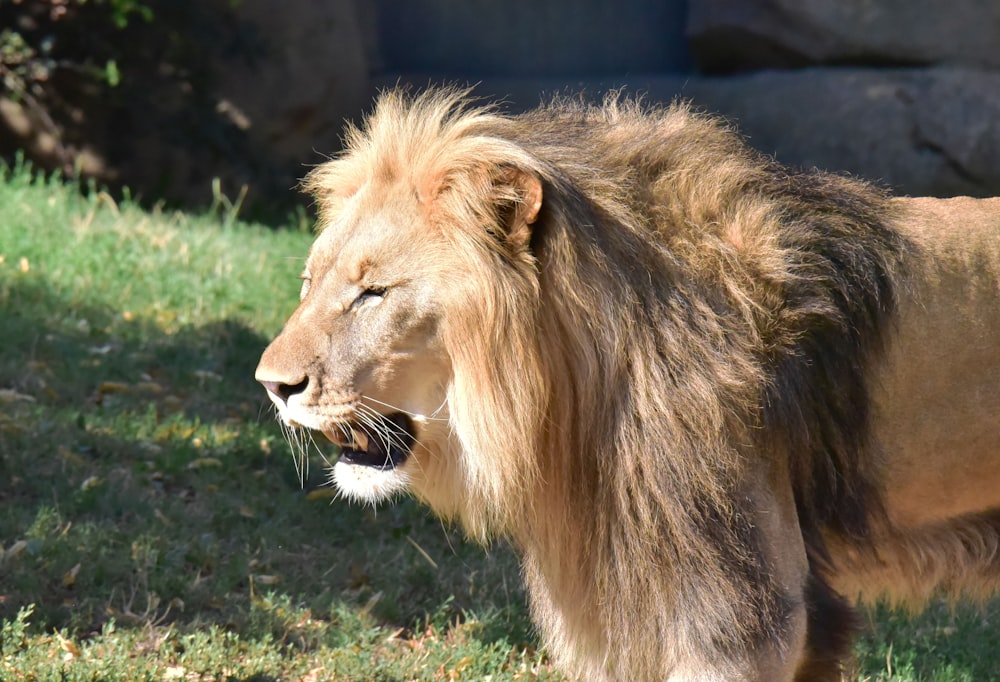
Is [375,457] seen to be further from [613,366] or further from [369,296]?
[613,366]

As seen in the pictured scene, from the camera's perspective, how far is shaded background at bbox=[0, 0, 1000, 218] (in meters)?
8.13

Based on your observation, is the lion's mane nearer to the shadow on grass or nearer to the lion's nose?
the lion's nose

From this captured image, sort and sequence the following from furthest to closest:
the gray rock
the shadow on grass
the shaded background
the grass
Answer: the gray rock < the shaded background < the shadow on grass < the grass

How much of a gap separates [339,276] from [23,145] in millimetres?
6161

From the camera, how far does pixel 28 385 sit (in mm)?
5219

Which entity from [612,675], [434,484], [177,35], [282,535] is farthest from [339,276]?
[177,35]

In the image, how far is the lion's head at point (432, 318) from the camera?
260 cm

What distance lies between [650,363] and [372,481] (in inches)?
26.1

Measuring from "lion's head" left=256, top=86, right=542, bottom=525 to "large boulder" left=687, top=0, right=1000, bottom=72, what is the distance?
7.52m

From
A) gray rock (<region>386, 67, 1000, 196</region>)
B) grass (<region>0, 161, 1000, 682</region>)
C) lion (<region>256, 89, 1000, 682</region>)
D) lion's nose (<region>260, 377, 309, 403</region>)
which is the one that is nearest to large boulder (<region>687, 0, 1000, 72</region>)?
gray rock (<region>386, 67, 1000, 196</region>)

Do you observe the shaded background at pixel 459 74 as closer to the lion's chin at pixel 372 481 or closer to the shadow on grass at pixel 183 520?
the shadow on grass at pixel 183 520

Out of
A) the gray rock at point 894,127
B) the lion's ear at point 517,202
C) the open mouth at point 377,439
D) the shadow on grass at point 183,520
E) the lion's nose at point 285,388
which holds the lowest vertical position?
the shadow on grass at point 183,520

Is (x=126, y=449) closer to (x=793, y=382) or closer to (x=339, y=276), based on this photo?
(x=339, y=276)

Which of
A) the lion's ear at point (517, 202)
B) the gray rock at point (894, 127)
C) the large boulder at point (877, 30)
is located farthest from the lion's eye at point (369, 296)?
the large boulder at point (877, 30)
